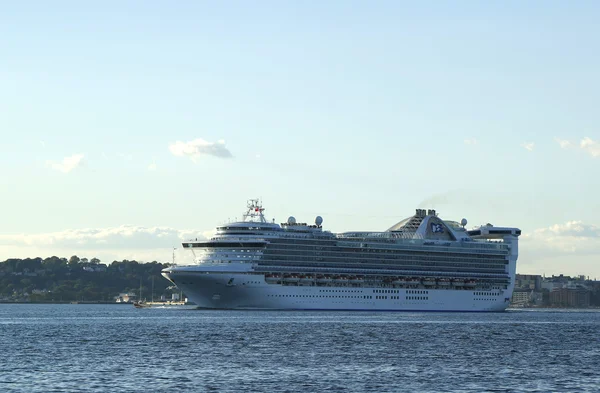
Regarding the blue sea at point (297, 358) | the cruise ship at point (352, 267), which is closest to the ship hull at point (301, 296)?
the cruise ship at point (352, 267)

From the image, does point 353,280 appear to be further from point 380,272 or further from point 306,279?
point 306,279

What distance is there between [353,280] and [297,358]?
276 ft

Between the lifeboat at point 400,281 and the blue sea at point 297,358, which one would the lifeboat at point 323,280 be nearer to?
the lifeboat at point 400,281

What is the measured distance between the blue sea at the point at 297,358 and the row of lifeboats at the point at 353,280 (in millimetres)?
32031

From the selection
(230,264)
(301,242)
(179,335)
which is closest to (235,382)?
(179,335)

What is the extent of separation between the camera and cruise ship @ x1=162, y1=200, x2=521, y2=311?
149m

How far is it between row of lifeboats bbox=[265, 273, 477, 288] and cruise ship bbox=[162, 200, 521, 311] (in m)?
0.15

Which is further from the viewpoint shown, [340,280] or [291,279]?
[340,280]

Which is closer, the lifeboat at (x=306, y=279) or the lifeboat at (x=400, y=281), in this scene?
the lifeboat at (x=306, y=279)

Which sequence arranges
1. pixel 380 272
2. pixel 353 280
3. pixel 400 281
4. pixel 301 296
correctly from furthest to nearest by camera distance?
pixel 400 281, pixel 380 272, pixel 353 280, pixel 301 296

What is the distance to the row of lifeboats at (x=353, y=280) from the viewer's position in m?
152

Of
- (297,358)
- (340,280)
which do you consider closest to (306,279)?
(340,280)

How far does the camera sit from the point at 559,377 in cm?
6606

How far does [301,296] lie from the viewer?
5994 inches
